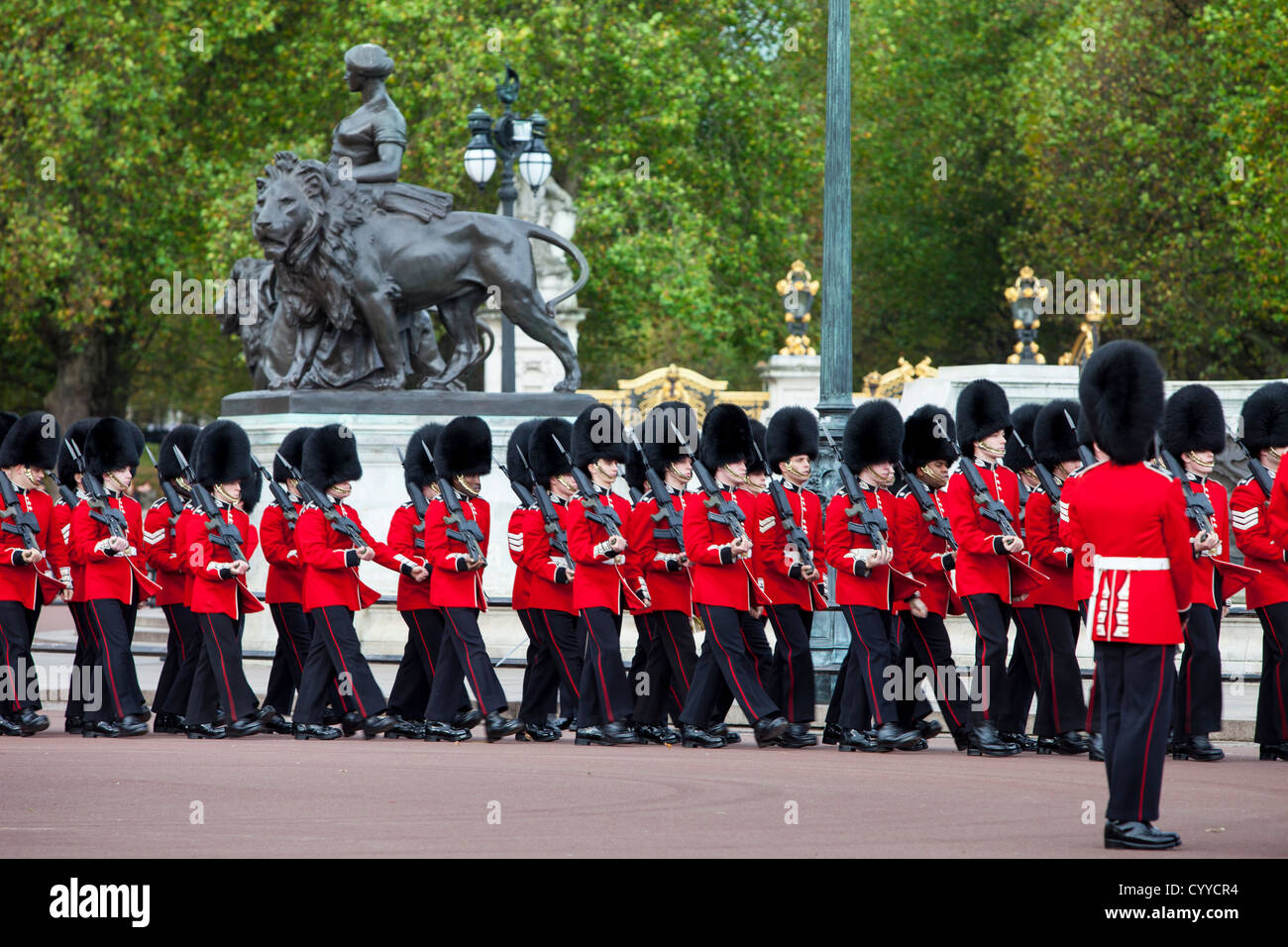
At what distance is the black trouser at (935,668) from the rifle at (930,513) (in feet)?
1.40

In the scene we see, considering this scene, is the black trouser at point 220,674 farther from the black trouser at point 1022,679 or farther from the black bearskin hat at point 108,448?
the black trouser at point 1022,679

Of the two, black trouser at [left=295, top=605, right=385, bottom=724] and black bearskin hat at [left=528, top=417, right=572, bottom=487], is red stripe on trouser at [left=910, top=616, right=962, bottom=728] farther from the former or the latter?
black trouser at [left=295, top=605, right=385, bottom=724]

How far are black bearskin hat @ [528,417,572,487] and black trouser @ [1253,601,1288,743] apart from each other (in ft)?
12.2

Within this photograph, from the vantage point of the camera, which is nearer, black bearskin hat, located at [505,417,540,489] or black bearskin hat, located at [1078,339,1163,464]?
black bearskin hat, located at [1078,339,1163,464]

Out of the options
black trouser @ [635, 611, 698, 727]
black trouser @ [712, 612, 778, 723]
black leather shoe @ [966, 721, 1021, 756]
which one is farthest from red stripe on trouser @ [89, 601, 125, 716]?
black leather shoe @ [966, 721, 1021, 756]

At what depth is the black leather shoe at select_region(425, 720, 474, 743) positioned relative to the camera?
11648 mm

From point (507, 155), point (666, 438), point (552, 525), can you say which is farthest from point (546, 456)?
point (507, 155)

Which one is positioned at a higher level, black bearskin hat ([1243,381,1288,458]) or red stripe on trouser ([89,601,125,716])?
black bearskin hat ([1243,381,1288,458])

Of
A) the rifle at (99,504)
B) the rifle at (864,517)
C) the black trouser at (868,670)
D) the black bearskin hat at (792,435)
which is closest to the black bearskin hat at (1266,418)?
the rifle at (864,517)

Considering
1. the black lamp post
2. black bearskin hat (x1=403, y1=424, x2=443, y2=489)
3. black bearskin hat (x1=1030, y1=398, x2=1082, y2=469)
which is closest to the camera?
black bearskin hat (x1=1030, y1=398, x2=1082, y2=469)

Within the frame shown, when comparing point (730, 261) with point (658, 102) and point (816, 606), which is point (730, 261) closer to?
point (658, 102)

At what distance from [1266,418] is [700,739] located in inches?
128

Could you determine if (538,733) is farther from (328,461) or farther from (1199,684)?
(1199,684)

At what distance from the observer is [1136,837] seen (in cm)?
758
